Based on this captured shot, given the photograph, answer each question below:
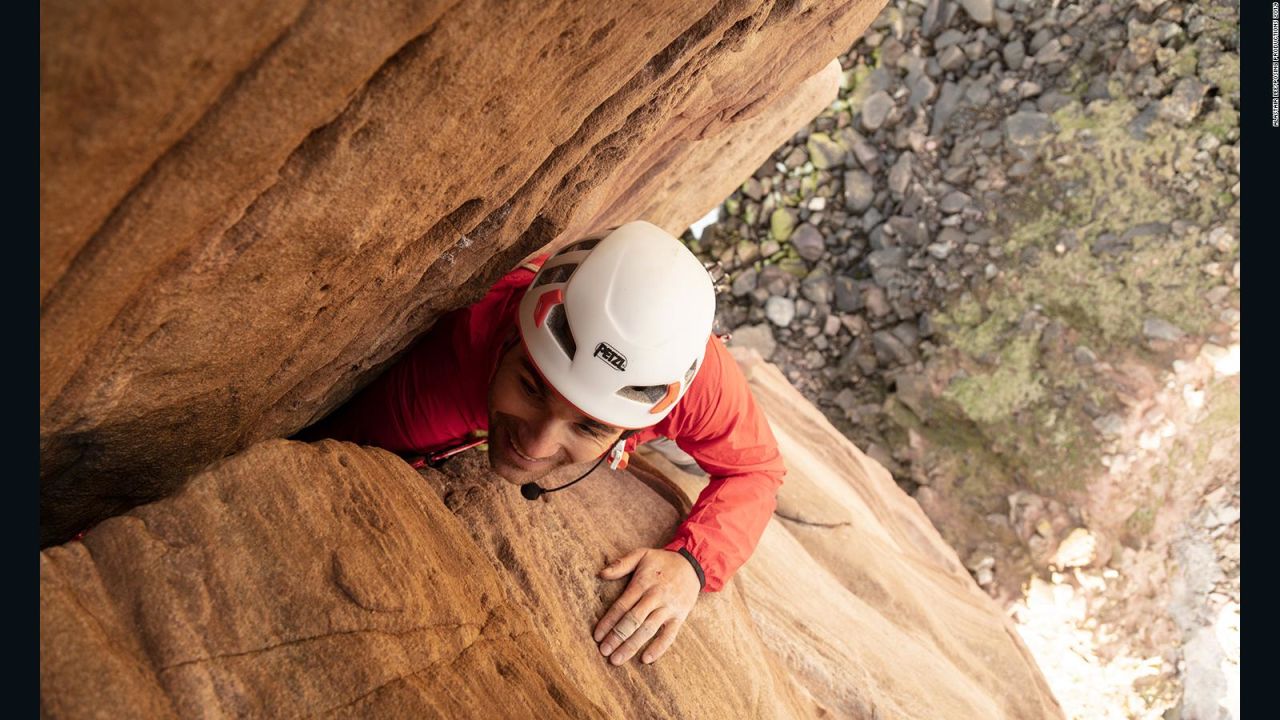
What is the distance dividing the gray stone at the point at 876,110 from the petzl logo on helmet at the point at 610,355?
7694mm

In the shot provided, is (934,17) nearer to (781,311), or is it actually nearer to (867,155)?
(867,155)

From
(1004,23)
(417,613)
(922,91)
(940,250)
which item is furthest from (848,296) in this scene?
(417,613)

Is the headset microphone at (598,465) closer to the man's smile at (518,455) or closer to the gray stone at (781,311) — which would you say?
the man's smile at (518,455)

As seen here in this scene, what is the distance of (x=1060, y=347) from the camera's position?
827 cm

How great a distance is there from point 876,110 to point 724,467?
716 centimetres

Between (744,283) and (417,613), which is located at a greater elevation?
(417,613)

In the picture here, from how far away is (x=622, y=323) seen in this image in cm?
330

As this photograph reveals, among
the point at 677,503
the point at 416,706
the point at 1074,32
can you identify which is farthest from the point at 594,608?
the point at 1074,32

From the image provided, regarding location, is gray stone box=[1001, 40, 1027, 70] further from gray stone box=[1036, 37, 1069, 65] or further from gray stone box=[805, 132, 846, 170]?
gray stone box=[805, 132, 846, 170]

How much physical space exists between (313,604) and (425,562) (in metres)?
0.43

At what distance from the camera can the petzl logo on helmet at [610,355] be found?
3.31 meters

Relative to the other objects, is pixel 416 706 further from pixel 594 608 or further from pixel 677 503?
pixel 677 503

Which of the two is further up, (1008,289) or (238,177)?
(238,177)

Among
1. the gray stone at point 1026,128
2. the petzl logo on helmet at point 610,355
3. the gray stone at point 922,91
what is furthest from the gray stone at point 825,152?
the petzl logo on helmet at point 610,355
